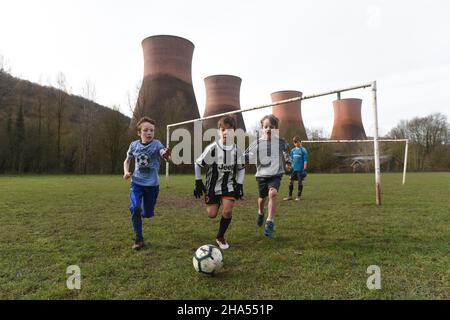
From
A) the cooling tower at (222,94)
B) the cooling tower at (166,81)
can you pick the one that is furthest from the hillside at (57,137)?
the cooling tower at (222,94)

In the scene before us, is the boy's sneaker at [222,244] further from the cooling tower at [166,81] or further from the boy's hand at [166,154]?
the cooling tower at [166,81]

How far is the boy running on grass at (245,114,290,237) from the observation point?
16.5 feet

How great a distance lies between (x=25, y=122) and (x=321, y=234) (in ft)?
132

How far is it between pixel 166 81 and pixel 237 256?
33.4 metres

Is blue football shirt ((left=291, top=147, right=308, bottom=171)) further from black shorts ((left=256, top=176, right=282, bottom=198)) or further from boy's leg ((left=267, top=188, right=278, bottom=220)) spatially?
boy's leg ((left=267, top=188, right=278, bottom=220))

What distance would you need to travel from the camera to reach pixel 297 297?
2.52 metres

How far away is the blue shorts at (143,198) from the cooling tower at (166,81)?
103ft

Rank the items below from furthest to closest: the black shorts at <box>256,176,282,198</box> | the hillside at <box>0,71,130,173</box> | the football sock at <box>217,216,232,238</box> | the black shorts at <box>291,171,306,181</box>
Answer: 1. the hillside at <box>0,71,130,173</box>
2. the black shorts at <box>291,171,306,181</box>
3. the black shorts at <box>256,176,282,198</box>
4. the football sock at <box>217,216,232,238</box>

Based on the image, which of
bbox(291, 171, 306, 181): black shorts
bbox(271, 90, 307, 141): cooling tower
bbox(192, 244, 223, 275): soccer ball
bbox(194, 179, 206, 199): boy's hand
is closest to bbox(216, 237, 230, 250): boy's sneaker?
bbox(194, 179, 206, 199): boy's hand

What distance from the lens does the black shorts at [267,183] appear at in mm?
5001

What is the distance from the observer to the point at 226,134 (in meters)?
4.24

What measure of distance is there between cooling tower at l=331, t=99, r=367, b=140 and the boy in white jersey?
4977 centimetres

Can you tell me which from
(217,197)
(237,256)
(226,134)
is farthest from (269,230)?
(226,134)
